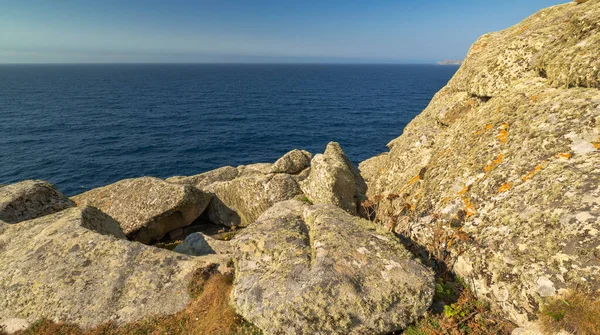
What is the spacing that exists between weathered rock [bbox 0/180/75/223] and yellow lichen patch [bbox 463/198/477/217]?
21126 mm

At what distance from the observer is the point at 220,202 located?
23.9 metres

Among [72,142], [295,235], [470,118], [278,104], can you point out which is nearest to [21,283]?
[295,235]

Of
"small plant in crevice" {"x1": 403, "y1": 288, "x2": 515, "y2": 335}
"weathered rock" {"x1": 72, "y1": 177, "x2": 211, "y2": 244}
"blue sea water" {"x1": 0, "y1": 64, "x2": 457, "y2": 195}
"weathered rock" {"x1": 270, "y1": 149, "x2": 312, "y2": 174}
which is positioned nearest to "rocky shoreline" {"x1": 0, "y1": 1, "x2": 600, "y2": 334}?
"small plant in crevice" {"x1": 403, "y1": 288, "x2": 515, "y2": 335}

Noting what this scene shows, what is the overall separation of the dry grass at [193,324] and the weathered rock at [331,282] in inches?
19.5

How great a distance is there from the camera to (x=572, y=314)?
5980 mm

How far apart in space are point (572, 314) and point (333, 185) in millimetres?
13121

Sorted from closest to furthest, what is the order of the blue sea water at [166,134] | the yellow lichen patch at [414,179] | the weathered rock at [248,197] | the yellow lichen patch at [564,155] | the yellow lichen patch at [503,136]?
the yellow lichen patch at [564,155] < the yellow lichen patch at [503,136] < the yellow lichen patch at [414,179] < the weathered rock at [248,197] < the blue sea water at [166,134]

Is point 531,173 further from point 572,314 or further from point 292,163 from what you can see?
point 292,163

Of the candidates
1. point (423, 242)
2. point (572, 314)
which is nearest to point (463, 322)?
point (572, 314)

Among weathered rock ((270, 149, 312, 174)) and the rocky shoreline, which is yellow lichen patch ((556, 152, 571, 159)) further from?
weathered rock ((270, 149, 312, 174))

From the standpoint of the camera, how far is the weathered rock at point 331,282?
7.05m

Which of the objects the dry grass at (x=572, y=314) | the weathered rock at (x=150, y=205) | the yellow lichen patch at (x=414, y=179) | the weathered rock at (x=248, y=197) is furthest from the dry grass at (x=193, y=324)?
the weathered rock at (x=248, y=197)

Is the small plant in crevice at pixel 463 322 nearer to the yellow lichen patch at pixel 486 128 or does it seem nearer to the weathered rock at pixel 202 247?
the yellow lichen patch at pixel 486 128

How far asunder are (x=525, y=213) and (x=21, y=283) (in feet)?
51.8
